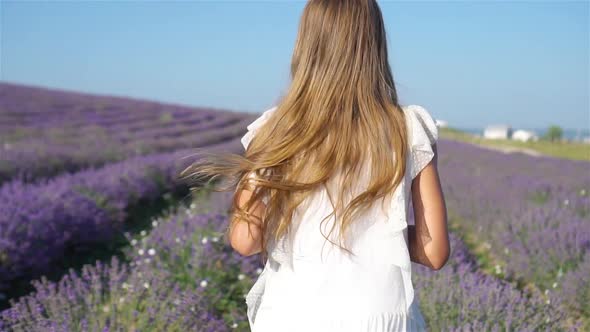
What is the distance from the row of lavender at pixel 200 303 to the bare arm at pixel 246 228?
105 centimetres

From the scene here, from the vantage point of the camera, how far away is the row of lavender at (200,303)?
102 inches

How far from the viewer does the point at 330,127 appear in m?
1.45

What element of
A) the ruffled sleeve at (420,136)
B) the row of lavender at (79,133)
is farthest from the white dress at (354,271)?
the row of lavender at (79,133)

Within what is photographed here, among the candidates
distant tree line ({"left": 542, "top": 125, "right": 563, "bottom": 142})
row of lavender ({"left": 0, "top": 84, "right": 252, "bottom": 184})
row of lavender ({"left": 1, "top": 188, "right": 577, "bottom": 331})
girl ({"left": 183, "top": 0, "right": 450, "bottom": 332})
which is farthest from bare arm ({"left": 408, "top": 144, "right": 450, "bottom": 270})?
distant tree line ({"left": 542, "top": 125, "right": 563, "bottom": 142})

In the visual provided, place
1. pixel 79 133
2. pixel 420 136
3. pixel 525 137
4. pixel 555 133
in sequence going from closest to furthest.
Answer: pixel 420 136
pixel 79 133
pixel 555 133
pixel 525 137

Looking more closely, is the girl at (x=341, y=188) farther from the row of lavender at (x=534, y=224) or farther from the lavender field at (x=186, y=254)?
the row of lavender at (x=534, y=224)

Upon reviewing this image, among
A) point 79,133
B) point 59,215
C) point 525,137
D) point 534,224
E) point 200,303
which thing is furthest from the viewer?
point 525,137

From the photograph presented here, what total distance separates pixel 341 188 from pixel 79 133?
13139 mm

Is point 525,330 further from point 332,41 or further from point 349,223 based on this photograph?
point 332,41

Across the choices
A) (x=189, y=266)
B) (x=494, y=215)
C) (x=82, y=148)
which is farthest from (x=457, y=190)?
(x=82, y=148)

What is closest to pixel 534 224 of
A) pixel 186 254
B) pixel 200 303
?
pixel 186 254

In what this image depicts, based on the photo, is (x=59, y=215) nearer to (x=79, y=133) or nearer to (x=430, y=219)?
(x=430, y=219)

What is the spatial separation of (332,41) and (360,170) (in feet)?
1.15

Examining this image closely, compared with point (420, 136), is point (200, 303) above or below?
below
